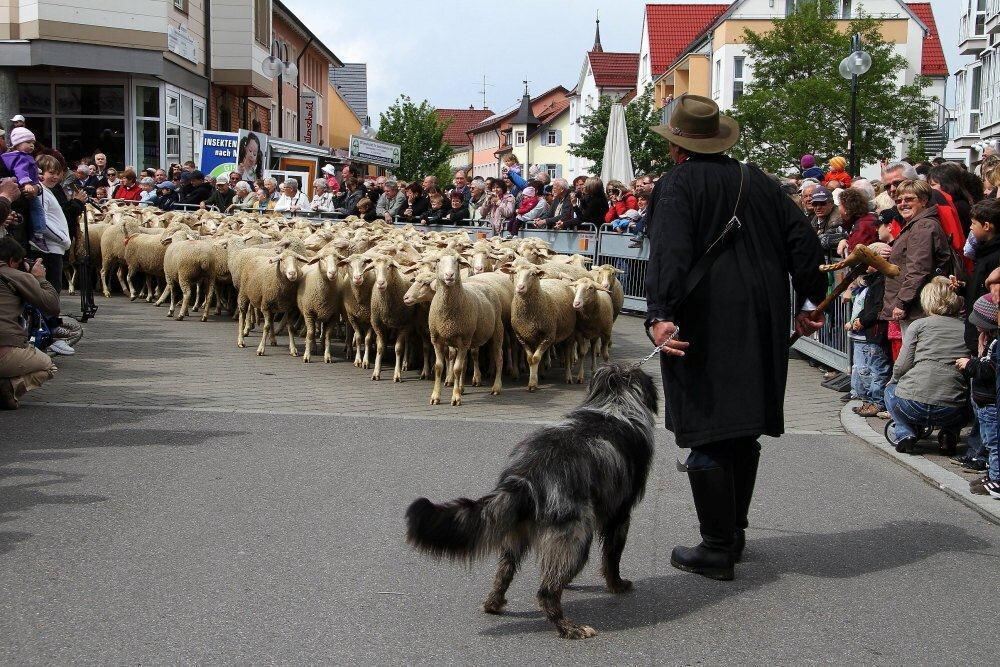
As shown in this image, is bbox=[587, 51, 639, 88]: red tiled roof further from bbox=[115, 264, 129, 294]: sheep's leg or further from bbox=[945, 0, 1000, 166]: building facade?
bbox=[115, 264, 129, 294]: sheep's leg

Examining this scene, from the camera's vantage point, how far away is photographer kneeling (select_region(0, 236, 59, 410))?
9.02 m

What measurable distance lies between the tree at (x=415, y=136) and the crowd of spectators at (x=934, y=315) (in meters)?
73.9

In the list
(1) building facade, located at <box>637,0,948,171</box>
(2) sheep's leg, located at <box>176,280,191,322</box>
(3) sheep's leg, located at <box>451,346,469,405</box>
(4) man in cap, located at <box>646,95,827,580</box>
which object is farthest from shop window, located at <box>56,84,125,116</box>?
(4) man in cap, located at <box>646,95,827,580</box>

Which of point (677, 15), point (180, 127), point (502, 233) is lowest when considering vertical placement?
point (502, 233)

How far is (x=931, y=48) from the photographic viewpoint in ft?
220

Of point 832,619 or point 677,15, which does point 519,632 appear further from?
point 677,15

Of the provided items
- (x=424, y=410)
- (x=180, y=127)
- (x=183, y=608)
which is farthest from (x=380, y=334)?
(x=180, y=127)

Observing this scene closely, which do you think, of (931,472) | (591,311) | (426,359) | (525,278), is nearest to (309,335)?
(426,359)

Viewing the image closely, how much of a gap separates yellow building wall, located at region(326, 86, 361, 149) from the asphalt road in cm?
7154

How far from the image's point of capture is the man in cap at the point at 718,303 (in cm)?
515

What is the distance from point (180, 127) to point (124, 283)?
1580 centimetres

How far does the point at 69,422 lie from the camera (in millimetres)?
8773

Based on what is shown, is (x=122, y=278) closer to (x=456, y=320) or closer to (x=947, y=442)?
(x=456, y=320)

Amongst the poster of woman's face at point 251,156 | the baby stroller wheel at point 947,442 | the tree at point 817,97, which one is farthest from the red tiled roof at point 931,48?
the baby stroller wheel at point 947,442
